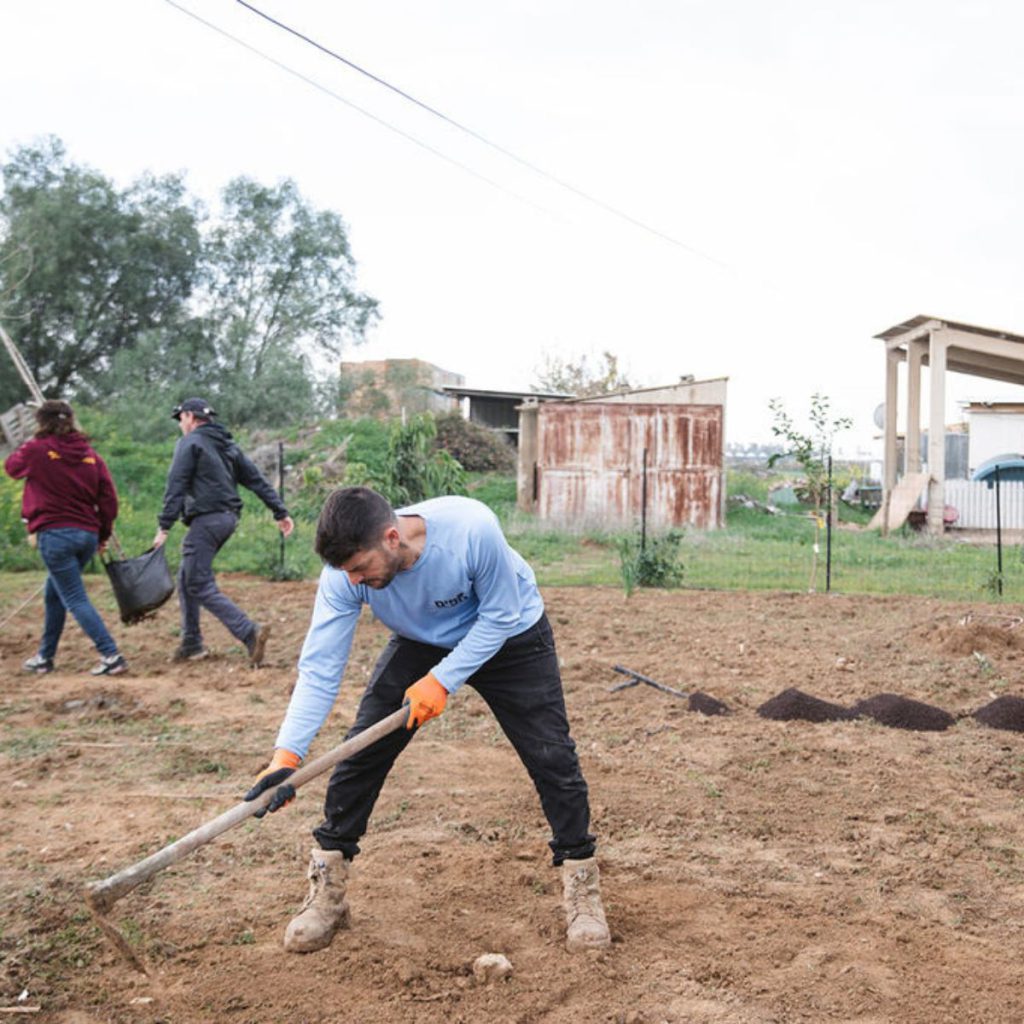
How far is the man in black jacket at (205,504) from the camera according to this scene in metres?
7.46

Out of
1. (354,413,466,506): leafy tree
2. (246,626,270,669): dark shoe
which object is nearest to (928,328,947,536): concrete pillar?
(354,413,466,506): leafy tree

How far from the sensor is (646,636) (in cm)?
888

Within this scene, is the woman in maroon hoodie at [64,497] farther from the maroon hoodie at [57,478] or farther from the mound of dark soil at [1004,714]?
the mound of dark soil at [1004,714]

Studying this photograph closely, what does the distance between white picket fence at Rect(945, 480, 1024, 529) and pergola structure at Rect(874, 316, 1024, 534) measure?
3.25 feet

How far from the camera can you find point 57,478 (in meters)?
7.15

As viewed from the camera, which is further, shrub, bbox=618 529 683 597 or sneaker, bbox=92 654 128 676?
shrub, bbox=618 529 683 597

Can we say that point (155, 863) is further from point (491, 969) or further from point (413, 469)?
point (413, 469)

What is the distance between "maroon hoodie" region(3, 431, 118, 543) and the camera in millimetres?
7145

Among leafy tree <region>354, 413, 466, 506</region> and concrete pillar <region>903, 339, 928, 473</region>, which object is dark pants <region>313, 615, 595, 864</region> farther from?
concrete pillar <region>903, 339, 928, 473</region>

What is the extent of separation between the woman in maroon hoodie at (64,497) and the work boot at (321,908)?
4286 mm

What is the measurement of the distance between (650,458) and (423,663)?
18.2 m

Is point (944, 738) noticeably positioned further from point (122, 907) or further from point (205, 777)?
point (122, 907)

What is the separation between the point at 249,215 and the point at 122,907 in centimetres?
3189

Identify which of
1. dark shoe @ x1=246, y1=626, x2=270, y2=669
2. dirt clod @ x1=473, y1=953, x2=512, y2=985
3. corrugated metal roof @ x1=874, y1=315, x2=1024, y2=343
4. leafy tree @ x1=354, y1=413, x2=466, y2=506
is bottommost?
dirt clod @ x1=473, y1=953, x2=512, y2=985
